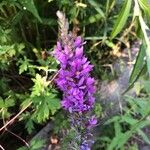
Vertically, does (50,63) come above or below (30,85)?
above

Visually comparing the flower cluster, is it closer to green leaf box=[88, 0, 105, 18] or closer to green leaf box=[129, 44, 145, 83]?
green leaf box=[129, 44, 145, 83]

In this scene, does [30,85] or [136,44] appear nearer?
[30,85]

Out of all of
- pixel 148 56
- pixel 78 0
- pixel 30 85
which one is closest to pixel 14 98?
pixel 30 85

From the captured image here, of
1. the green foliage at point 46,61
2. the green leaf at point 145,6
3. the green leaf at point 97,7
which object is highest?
the green leaf at point 145,6

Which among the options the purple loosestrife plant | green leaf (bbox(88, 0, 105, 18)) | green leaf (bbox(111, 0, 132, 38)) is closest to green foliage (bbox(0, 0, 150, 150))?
green leaf (bbox(88, 0, 105, 18))

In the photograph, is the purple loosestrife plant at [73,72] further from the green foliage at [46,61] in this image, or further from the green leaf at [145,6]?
the green foliage at [46,61]

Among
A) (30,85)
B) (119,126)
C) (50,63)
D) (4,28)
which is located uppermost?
(4,28)

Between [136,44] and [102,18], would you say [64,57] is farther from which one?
[136,44]

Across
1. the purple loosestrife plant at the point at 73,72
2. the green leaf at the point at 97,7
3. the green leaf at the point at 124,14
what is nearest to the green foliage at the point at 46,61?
the green leaf at the point at 97,7

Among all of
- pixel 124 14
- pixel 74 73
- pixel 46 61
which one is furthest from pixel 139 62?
pixel 46 61
